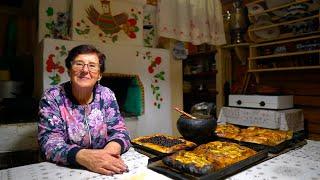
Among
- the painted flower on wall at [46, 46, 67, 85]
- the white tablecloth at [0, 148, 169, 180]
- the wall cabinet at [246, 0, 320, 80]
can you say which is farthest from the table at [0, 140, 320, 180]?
the wall cabinet at [246, 0, 320, 80]

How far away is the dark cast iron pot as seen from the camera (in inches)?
49.2

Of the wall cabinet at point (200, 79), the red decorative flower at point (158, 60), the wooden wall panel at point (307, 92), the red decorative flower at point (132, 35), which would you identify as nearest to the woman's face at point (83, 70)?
the red decorative flower at point (132, 35)

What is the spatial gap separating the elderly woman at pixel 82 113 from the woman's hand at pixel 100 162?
4.9 inches

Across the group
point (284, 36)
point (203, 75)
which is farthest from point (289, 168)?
point (203, 75)

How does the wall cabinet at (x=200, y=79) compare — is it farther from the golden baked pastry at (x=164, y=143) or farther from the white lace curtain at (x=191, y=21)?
the golden baked pastry at (x=164, y=143)

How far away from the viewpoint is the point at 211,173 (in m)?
0.86

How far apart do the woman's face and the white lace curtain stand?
1.34 metres

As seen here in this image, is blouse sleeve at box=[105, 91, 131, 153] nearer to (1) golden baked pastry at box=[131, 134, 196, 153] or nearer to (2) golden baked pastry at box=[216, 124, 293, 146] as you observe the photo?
(1) golden baked pastry at box=[131, 134, 196, 153]

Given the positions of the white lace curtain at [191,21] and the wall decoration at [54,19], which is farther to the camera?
the white lace curtain at [191,21]

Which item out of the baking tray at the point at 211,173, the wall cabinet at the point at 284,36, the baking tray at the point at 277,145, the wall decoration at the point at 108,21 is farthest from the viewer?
the wall cabinet at the point at 284,36

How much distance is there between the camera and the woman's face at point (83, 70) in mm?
1333

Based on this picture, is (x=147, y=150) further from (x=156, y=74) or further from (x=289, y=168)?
(x=156, y=74)

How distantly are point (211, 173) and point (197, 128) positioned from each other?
0.40 meters

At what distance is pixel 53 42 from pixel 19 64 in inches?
44.5
